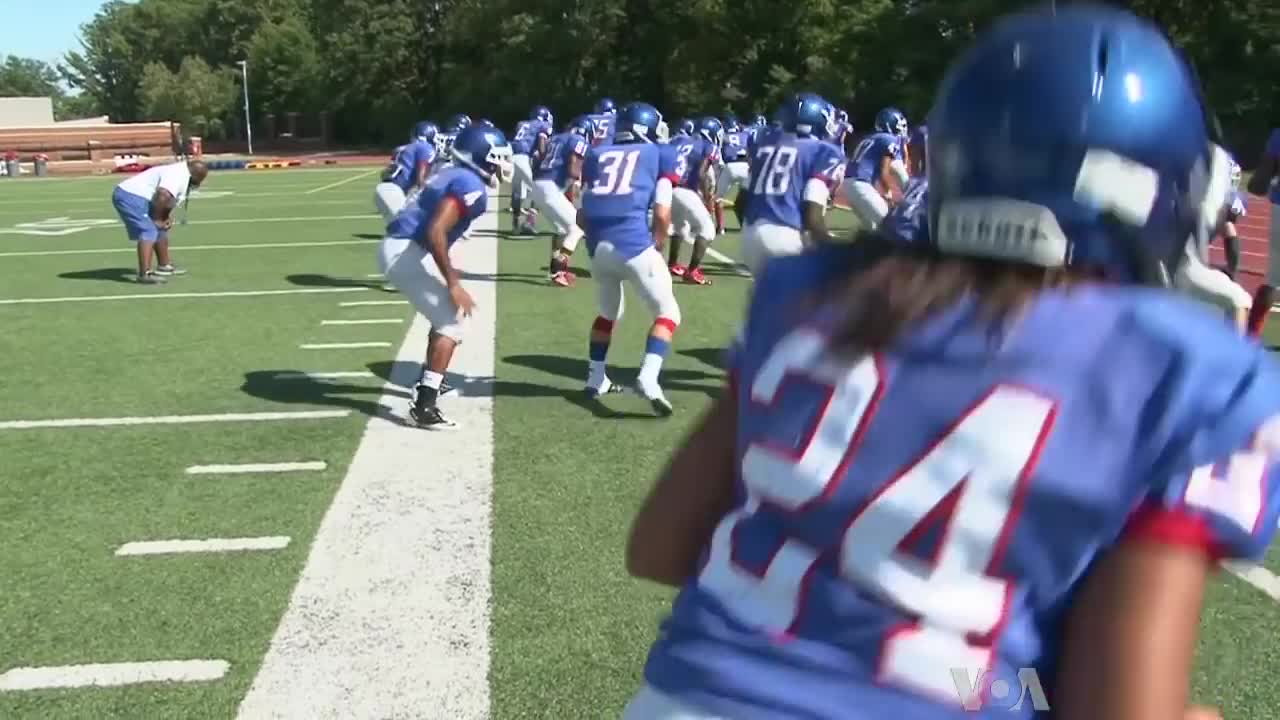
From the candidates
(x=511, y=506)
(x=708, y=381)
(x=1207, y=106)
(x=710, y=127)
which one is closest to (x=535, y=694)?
(x=511, y=506)

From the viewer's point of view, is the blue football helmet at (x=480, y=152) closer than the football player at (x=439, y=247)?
No

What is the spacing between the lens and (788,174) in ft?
29.8

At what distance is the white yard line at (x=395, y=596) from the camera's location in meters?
3.92

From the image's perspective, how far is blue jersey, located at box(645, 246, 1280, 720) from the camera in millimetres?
1265

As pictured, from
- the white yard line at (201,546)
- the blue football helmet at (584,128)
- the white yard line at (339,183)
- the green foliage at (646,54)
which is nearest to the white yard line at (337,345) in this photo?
the white yard line at (201,546)

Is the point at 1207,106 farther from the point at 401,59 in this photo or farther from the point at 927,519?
the point at 401,59

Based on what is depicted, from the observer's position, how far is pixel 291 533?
17.8ft

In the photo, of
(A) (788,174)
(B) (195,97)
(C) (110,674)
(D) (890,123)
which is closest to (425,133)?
(D) (890,123)

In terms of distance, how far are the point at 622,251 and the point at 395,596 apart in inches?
153

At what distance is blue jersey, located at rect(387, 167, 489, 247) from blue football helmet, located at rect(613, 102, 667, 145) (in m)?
1.67

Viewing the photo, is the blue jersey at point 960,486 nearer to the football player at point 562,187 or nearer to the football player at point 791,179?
the football player at point 791,179

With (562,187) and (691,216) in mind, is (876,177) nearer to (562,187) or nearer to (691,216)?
(691,216)

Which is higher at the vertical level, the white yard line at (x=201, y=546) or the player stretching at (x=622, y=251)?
the player stretching at (x=622, y=251)

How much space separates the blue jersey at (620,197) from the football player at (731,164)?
9545 millimetres
